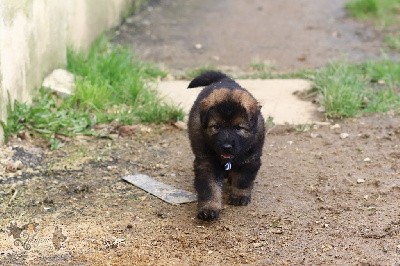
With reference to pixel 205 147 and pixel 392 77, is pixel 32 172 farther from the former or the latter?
pixel 392 77

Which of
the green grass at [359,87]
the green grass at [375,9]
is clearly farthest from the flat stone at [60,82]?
the green grass at [375,9]

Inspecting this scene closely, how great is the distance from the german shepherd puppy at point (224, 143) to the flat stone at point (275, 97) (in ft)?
6.13

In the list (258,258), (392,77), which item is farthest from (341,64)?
(258,258)

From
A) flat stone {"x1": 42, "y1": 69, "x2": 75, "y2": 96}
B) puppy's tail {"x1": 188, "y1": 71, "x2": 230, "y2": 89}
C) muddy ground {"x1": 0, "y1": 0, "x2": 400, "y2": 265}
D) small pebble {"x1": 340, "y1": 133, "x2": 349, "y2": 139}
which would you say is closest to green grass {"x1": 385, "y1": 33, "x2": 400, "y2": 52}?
muddy ground {"x1": 0, "y1": 0, "x2": 400, "y2": 265}

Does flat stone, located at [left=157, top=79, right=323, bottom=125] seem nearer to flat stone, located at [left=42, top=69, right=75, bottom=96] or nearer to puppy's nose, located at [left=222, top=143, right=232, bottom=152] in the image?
flat stone, located at [left=42, top=69, right=75, bottom=96]

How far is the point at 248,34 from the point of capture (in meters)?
10.6

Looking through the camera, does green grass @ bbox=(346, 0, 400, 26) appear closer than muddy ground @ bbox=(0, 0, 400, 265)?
No

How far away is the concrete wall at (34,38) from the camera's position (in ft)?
20.0

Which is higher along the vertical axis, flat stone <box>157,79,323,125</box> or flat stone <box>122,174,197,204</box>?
flat stone <box>122,174,197,204</box>

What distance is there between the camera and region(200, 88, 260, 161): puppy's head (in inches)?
190

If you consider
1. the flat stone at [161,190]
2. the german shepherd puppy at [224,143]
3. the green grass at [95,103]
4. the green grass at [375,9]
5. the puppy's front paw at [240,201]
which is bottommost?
the green grass at [375,9]

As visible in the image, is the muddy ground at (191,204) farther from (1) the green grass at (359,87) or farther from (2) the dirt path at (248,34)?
(2) the dirt path at (248,34)

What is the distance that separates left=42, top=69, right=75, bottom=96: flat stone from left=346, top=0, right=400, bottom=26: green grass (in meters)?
5.31

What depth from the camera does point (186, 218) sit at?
4.98 meters
